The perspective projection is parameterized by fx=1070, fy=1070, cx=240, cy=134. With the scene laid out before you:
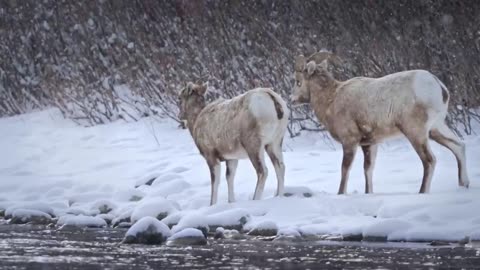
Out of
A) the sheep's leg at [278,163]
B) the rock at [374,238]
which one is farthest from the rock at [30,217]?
the rock at [374,238]

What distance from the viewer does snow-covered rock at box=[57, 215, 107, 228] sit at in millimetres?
12430

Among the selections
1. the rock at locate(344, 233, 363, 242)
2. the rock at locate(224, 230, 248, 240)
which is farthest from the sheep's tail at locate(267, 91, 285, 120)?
the rock at locate(344, 233, 363, 242)

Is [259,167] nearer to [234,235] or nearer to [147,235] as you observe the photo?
[234,235]

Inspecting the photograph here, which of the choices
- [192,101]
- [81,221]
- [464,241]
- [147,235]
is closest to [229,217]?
[147,235]

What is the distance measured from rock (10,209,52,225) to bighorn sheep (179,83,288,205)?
6.65ft

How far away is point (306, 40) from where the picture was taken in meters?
20.2

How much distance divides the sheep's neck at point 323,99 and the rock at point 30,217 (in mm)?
3578

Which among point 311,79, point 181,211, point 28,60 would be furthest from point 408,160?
point 28,60

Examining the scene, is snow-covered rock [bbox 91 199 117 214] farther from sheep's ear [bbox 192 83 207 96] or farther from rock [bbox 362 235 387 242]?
rock [bbox 362 235 387 242]

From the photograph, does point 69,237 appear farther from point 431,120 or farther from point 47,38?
point 47,38

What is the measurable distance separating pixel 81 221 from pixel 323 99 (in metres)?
3.34

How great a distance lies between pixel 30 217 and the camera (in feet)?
42.3

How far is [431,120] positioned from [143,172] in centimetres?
578

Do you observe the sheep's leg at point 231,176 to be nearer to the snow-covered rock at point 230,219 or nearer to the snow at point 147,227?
the snow-covered rock at point 230,219
